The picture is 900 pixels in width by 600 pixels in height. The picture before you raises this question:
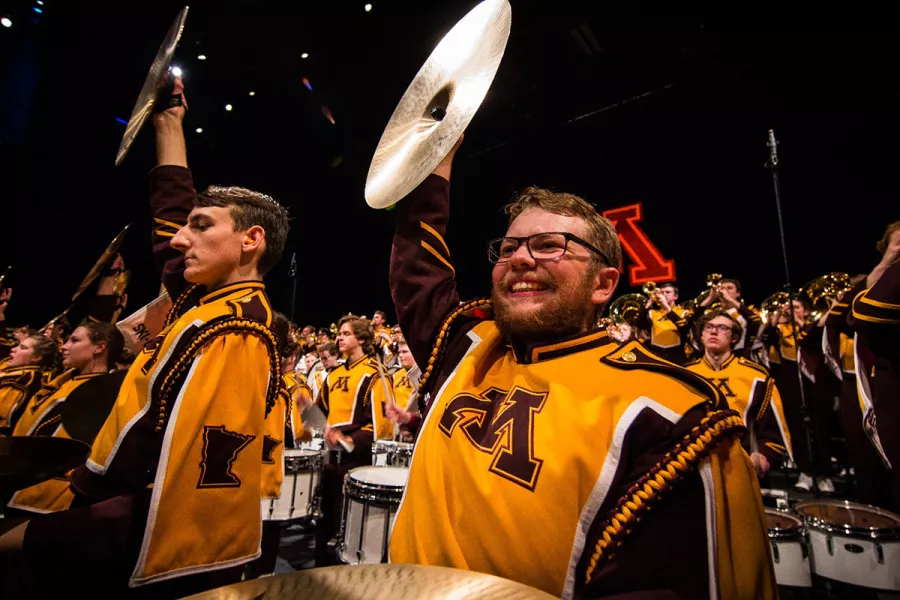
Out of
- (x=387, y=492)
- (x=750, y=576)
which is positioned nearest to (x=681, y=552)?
(x=750, y=576)

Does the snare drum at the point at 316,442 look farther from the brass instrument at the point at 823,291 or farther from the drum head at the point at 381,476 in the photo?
the brass instrument at the point at 823,291

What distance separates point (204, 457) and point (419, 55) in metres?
9.08

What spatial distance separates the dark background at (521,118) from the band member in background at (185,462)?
7.43 m

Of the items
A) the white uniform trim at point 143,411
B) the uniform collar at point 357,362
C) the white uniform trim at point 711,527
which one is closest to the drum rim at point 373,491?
the white uniform trim at point 143,411

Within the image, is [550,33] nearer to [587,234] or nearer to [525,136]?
[525,136]

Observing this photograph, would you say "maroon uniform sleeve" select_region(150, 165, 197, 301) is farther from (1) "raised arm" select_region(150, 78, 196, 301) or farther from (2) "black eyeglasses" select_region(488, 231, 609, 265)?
(2) "black eyeglasses" select_region(488, 231, 609, 265)

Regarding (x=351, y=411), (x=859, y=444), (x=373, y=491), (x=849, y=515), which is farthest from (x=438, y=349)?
(x=859, y=444)

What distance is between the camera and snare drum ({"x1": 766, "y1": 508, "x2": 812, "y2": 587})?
110 inches

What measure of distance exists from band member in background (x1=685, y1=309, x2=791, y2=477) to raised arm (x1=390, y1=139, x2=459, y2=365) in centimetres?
369

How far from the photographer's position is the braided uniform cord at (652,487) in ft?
3.15

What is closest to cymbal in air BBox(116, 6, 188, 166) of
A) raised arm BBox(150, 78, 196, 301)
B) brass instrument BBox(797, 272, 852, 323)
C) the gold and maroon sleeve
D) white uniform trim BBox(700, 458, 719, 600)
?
raised arm BBox(150, 78, 196, 301)

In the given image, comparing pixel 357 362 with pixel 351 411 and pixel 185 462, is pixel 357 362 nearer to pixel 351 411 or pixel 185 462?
pixel 351 411

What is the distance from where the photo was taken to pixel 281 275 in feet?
52.0

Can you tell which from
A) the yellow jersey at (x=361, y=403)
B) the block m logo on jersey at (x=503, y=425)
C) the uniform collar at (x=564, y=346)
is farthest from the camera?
the yellow jersey at (x=361, y=403)
